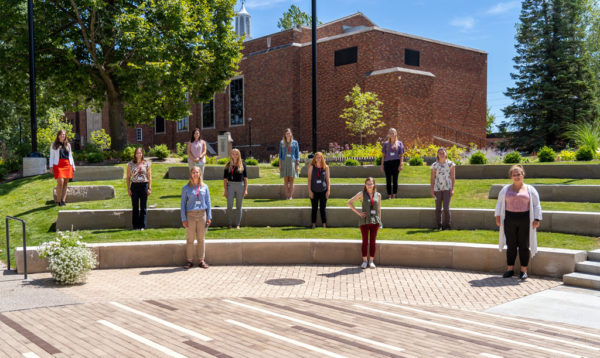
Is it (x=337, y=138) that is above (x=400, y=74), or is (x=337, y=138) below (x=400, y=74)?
below

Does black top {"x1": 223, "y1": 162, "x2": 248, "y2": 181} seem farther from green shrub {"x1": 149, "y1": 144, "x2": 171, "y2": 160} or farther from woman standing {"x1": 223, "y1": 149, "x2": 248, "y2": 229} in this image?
green shrub {"x1": 149, "y1": 144, "x2": 171, "y2": 160}

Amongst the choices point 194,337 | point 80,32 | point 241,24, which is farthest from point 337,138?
point 241,24

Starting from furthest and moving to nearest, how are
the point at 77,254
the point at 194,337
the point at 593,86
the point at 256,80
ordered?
the point at 256,80 → the point at 593,86 → the point at 77,254 → the point at 194,337

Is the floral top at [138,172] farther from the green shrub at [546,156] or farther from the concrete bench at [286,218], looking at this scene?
the green shrub at [546,156]

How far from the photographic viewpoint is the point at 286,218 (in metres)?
12.8

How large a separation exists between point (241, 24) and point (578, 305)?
72.0 meters

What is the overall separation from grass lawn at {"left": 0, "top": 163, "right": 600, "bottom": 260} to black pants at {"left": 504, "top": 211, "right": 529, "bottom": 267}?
1.29 meters

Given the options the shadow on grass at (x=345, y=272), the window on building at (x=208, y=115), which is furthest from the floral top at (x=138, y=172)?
the window on building at (x=208, y=115)

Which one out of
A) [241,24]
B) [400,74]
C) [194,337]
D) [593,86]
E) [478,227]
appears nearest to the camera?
[194,337]

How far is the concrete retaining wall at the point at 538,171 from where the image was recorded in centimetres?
1588

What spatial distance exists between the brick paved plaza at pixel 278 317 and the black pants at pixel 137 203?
2.29m

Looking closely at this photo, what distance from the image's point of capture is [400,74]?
31.5 metres

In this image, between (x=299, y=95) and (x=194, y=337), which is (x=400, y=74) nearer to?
(x=299, y=95)

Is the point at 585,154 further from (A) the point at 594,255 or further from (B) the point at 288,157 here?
(B) the point at 288,157
